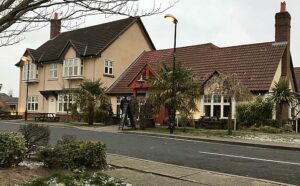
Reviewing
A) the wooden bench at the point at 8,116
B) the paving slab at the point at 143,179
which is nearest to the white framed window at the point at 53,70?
the wooden bench at the point at 8,116

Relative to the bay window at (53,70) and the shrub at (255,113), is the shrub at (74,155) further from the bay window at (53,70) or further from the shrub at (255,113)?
the bay window at (53,70)

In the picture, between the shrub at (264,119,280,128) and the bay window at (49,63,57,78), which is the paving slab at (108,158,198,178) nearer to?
the shrub at (264,119,280,128)

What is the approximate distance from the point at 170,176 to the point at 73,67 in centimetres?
3176

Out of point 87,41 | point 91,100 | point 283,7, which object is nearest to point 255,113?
point 283,7

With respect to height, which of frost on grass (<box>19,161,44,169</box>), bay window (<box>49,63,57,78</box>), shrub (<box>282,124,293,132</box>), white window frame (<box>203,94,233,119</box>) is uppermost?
bay window (<box>49,63,57,78</box>)

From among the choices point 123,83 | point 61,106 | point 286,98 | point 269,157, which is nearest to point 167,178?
point 269,157

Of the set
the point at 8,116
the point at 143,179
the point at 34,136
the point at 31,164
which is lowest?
the point at 143,179

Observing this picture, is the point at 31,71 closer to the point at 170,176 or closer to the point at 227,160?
the point at 227,160

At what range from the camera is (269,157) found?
13.8 m

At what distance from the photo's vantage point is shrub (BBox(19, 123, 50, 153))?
10.7 m

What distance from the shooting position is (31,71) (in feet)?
150

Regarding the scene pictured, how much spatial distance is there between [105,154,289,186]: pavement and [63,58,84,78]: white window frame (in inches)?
A: 1146

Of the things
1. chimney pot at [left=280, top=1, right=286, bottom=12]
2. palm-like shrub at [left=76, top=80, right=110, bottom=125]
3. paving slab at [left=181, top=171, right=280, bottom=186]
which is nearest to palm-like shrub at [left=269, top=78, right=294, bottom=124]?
chimney pot at [left=280, top=1, right=286, bottom=12]

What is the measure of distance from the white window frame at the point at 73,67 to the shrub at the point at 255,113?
A: 1725cm
